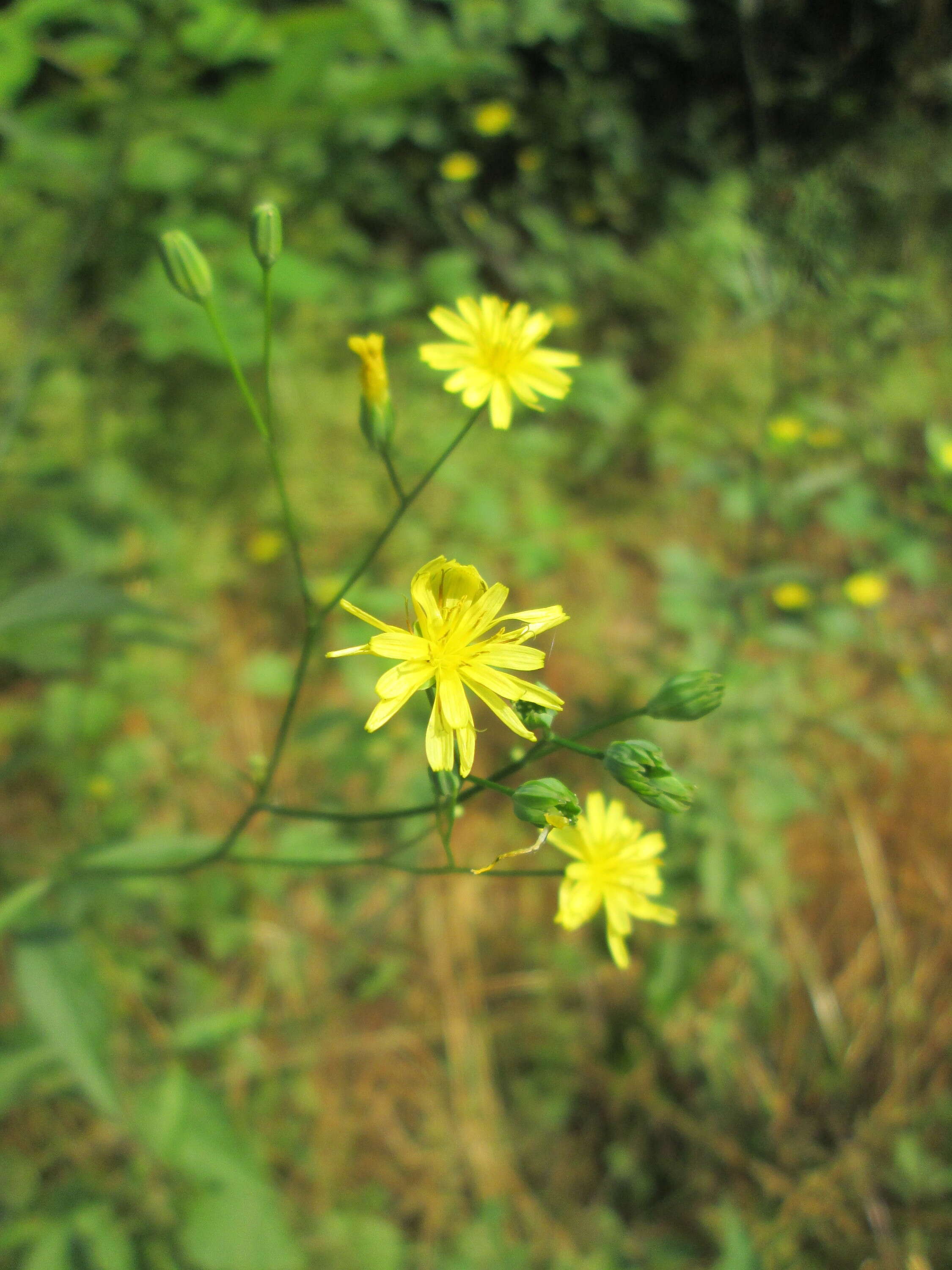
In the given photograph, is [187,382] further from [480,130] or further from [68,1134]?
[68,1134]

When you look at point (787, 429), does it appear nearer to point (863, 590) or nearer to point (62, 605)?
point (863, 590)

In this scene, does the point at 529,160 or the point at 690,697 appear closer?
the point at 690,697

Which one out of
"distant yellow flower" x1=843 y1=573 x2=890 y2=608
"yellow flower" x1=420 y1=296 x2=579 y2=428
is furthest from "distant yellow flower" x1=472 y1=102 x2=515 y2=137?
"yellow flower" x1=420 y1=296 x2=579 y2=428

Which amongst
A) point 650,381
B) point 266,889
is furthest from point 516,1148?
point 650,381

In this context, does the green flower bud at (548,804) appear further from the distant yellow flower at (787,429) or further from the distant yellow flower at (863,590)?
the distant yellow flower at (787,429)

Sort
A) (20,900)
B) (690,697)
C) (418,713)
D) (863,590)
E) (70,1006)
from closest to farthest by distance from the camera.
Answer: (690,697), (20,900), (70,1006), (418,713), (863,590)

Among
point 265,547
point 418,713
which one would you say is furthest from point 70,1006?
point 265,547
